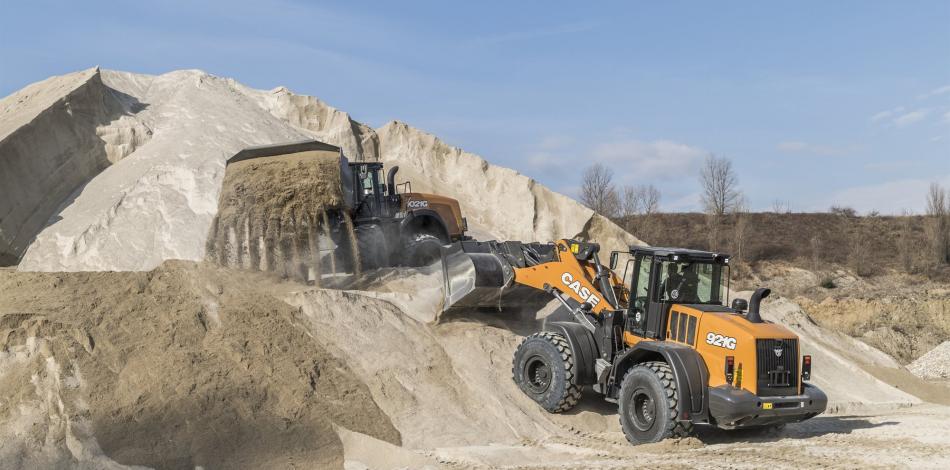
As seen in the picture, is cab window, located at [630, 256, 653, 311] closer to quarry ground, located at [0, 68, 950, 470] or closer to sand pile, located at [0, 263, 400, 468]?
quarry ground, located at [0, 68, 950, 470]

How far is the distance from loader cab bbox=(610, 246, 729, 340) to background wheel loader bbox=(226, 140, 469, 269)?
6649 mm

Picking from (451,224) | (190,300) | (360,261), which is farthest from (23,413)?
(451,224)

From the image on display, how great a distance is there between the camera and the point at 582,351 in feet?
33.7

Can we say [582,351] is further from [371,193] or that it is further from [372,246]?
[371,193]

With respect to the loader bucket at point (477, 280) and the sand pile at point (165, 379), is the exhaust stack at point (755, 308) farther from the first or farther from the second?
the sand pile at point (165, 379)

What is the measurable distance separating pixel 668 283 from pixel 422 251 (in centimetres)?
751

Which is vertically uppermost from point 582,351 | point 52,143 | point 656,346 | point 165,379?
point 52,143

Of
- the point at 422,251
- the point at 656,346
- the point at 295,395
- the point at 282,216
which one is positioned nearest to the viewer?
the point at 656,346

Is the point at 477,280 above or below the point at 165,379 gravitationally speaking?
above

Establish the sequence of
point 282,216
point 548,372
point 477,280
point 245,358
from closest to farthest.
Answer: point 245,358
point 548,372
point 477,280
point 282,216

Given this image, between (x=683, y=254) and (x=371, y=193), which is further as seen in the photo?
(x=371, y=193)

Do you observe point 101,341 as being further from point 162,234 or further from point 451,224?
point 451,224

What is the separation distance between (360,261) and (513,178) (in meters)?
10.2

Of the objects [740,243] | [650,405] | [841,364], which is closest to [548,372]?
[650,405]
